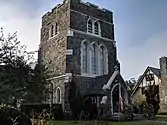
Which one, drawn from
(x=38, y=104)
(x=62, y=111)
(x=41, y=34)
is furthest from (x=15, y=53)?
(x=41, y=34)

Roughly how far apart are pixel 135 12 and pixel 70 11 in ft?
55.6

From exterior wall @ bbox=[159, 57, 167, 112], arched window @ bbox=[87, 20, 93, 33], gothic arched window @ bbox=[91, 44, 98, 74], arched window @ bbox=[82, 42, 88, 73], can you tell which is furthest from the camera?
exterior wall @ bbox=[159, 57, 167, 112]

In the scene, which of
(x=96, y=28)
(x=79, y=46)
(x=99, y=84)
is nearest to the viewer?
(x=99, y=84)

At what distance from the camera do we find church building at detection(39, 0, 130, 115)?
90.2 ft

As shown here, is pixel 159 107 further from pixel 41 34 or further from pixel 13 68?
pixel 13 68

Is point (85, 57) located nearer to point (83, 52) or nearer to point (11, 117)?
point (83, 52)

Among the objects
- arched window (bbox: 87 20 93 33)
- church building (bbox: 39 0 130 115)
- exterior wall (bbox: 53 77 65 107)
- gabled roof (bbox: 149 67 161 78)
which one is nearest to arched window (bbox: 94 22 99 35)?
church building (bbox: 39 0 130 115)

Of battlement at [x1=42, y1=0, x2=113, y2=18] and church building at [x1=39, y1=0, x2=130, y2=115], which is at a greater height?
battlement at [x1=42, y1=0, x2=113, y2=18]

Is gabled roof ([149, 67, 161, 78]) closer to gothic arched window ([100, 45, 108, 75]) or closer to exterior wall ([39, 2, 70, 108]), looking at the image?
gothic arched window ([100, 45, 108, 75])

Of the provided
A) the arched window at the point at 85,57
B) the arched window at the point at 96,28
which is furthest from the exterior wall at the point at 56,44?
the arched window at the point at 96,28

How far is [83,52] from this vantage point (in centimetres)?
3016

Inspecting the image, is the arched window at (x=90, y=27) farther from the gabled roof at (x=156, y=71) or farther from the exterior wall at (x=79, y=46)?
the gabled roof at (x=156, y=71)

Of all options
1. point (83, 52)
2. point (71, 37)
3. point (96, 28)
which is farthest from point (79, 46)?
point (96, 28)

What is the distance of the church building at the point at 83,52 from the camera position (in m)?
27.5
